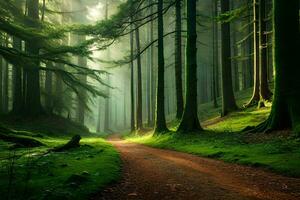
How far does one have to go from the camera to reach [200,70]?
2144 inches

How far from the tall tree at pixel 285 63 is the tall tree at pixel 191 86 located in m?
5.11

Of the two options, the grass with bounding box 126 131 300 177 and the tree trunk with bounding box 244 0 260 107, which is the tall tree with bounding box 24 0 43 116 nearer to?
the grass with bounding box 126 131 300 177

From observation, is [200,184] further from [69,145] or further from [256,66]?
[256,66]

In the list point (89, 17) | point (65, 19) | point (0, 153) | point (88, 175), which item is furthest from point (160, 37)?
point (89, 17)

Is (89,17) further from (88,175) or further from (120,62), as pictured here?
(88,175)

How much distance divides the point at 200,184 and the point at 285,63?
706 centimetres

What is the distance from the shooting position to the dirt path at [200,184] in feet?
19.6

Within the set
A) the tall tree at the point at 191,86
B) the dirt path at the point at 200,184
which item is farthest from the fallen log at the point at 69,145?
the tall tree at the point at 191,86

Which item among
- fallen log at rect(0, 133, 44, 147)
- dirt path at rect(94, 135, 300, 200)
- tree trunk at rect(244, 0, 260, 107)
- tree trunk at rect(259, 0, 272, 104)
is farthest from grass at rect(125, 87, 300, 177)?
fallen log at rect(0, 133, 44, 147)

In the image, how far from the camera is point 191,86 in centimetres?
1692

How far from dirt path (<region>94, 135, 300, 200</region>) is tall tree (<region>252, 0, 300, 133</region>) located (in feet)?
12.2

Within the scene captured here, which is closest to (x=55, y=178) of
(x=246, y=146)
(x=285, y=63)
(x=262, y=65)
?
(x=246, y=146)

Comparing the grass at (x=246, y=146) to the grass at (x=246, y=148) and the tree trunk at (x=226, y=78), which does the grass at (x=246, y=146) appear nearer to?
the grass at (x=246, y=148)

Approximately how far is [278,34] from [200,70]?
42663mm
